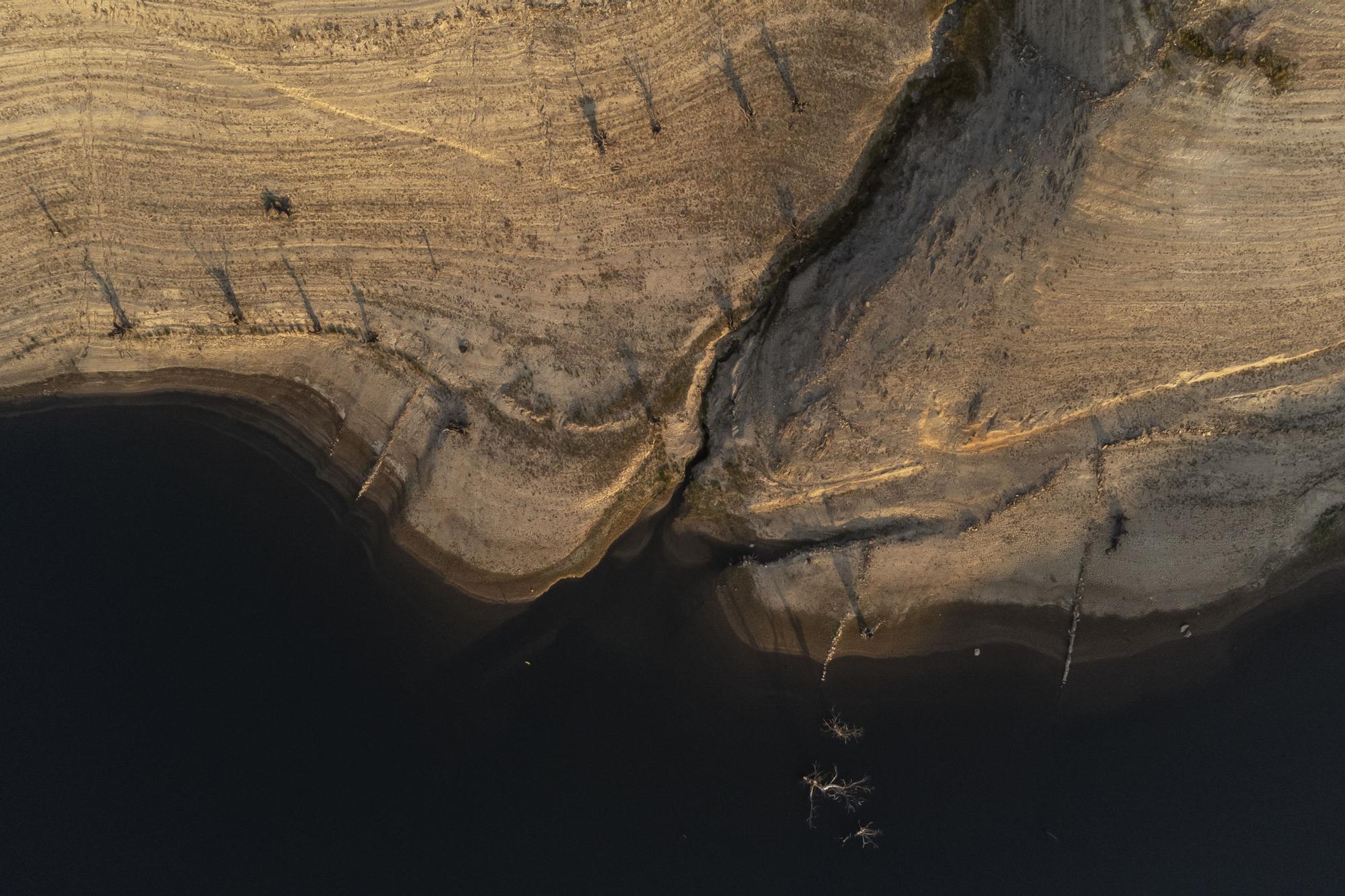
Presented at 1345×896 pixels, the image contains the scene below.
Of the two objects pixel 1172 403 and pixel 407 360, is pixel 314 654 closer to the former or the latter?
pixel 407 360

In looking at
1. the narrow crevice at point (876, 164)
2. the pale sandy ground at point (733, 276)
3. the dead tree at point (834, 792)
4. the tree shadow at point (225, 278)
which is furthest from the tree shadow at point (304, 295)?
the dead tree at point (834, 792)

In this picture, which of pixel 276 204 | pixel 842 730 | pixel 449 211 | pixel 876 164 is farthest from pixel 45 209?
pixel 842 730

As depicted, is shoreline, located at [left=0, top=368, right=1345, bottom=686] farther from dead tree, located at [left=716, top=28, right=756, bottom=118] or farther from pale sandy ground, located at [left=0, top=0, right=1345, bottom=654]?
dead tree, located at [left=716, top=28, right=756, bottom=118]

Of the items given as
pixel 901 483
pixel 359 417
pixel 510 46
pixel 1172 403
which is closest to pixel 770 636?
pixel 901 483

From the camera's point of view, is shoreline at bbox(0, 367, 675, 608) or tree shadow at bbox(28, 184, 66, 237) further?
shoreline at bbox(0, 367, 675, 608)

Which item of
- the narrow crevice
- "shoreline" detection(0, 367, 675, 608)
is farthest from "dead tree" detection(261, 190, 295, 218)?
the narrow crevice
